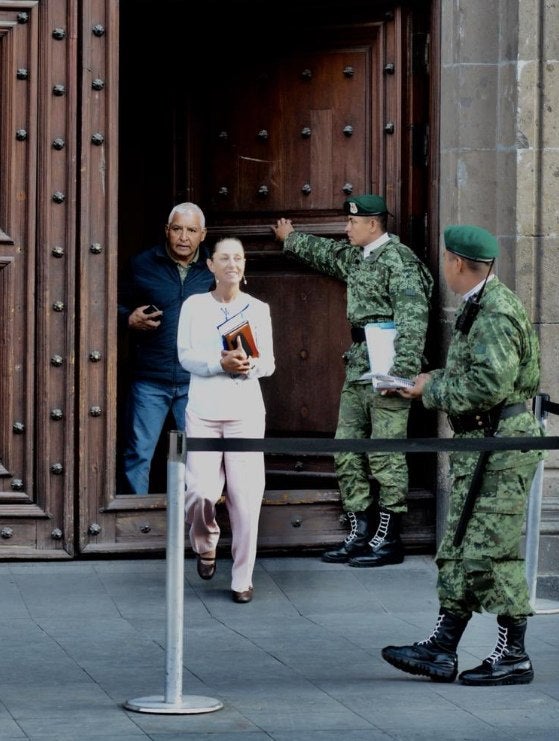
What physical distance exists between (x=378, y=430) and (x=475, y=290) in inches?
87.5

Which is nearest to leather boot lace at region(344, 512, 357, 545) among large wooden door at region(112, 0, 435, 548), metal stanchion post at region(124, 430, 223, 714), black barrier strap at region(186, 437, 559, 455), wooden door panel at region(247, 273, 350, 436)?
large wooden door at region(112, 0, 435, 548)

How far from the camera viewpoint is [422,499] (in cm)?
923

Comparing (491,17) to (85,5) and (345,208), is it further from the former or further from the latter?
(85,5)

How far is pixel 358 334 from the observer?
906cm

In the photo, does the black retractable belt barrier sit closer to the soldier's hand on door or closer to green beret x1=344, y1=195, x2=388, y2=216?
green beret x1=344, y1=195, x2=388, y2=216

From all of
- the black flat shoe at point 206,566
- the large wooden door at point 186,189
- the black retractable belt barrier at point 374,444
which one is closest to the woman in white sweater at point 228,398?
the black flat shoe at point 206,566

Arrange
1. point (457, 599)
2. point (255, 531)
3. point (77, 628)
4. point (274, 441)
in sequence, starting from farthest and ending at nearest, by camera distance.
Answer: point (255, 531)
point (77, 628)
point (457, 599)
point (274, 441)

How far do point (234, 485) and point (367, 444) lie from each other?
2205 millimetres

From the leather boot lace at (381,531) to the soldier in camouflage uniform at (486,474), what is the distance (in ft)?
7.24

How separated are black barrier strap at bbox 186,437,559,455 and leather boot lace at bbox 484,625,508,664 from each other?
794mm

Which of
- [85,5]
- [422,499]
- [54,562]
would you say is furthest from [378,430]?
[85,5]

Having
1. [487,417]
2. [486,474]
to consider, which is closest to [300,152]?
[487,417]

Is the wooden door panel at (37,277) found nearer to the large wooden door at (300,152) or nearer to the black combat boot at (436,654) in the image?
the large wooden door at (300,152)

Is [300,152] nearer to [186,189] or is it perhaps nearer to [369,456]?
[186,189]
